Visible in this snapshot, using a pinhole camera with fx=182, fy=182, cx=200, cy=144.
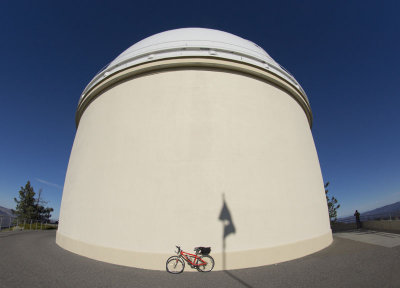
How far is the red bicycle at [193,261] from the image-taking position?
5.02m

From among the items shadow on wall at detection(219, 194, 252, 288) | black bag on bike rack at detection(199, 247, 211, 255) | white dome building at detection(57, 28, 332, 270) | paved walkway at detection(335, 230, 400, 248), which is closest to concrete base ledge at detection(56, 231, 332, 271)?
white dome building at detection(57, 28, 332, 270)

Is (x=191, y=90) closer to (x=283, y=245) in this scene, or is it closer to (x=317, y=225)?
(x=283, y=245)

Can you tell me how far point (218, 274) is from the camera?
16.0ft

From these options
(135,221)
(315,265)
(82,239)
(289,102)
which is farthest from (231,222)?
(289,102)

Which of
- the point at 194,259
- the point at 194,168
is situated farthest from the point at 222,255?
the point at 194,168

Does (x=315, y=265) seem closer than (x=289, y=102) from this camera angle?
Yes

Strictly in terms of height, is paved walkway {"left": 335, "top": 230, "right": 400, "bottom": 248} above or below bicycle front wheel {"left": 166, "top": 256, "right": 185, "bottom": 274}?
below

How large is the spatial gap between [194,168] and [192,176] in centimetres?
27

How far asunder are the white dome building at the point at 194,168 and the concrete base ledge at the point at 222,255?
1.2 inches

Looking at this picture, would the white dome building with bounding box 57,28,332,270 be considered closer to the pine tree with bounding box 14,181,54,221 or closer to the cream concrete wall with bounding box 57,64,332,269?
the cream concrete wall with bounding box 57,64,332,269

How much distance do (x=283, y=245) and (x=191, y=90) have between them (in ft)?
20.7

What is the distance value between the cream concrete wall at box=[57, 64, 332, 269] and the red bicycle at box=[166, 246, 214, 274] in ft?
0.86

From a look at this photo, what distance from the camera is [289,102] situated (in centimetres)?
897

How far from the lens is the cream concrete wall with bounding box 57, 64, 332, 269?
5.63m
